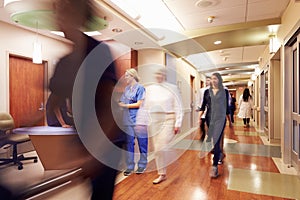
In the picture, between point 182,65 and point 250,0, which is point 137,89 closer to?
point 250,0

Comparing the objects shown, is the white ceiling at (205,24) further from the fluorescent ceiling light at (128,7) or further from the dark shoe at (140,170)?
the dark shoe at (140,170)

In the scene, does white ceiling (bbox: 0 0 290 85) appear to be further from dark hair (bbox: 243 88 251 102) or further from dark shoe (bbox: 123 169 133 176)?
dark hair (bbox: 243 88 251 102)

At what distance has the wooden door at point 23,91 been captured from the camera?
396 centimetres

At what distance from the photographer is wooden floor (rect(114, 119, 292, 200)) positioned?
223 centimetres

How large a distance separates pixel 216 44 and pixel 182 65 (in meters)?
1.63

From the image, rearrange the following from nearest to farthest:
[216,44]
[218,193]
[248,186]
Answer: [218,193]
[248,186]
[216,44]

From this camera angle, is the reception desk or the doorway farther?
the doorway

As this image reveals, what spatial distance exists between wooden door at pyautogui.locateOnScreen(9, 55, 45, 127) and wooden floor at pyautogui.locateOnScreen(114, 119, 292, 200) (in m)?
2.47

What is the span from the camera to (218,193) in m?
2.29

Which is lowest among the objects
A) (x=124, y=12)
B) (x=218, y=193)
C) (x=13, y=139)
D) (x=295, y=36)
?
(x=218, y=193)

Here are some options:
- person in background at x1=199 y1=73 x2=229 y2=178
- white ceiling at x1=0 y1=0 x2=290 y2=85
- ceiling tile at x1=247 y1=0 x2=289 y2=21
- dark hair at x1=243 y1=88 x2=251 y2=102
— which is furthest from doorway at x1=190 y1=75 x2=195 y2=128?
person in background at x1=199 y1=73 x2=229 y2=178

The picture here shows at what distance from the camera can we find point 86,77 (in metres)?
1.01

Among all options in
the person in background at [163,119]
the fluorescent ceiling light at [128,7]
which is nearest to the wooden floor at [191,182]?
the person in background at [163,119]

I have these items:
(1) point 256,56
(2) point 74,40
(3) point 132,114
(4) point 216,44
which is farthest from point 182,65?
(2) point 74,40
